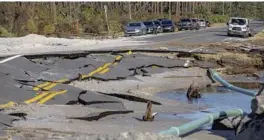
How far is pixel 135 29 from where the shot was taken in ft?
197

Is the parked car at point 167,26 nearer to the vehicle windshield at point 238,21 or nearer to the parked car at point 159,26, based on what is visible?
the parked car at point 159,26

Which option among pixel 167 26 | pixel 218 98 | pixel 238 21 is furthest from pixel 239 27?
pixel 218 98

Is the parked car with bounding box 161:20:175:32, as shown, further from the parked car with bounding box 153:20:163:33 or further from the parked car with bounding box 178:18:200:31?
the parked car with bounding box 178:18:200:31

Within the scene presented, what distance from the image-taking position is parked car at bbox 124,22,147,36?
2350 inches

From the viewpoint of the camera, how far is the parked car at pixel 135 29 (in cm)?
5968

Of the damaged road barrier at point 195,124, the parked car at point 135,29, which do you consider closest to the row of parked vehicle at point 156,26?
the parked car at point 135,29

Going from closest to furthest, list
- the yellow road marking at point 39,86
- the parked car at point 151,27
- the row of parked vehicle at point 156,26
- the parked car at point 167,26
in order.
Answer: the yellow road marking at point 39,86
the row of parked vehicle at point 156,26
the parked car at point 151,27
the parked car at point 167,26

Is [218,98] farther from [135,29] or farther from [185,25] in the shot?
[185,25]

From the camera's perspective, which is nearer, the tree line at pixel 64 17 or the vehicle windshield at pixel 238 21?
the tree line at pixel 64 17

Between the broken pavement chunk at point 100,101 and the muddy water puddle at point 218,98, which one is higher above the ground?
the broken pavement chunk at point 100,101

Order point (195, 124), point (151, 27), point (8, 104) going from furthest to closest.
→ 1. point (151, 27)
2. point (8, 104)
3. point (195, 124)

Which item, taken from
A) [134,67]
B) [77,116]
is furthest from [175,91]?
[77,116]

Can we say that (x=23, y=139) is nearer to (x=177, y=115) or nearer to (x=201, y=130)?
(x=201, y=130)

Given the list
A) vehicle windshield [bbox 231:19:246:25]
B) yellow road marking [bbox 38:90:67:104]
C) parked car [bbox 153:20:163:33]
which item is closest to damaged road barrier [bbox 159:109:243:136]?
yellow road marking [bbox 38:90:67:104]
